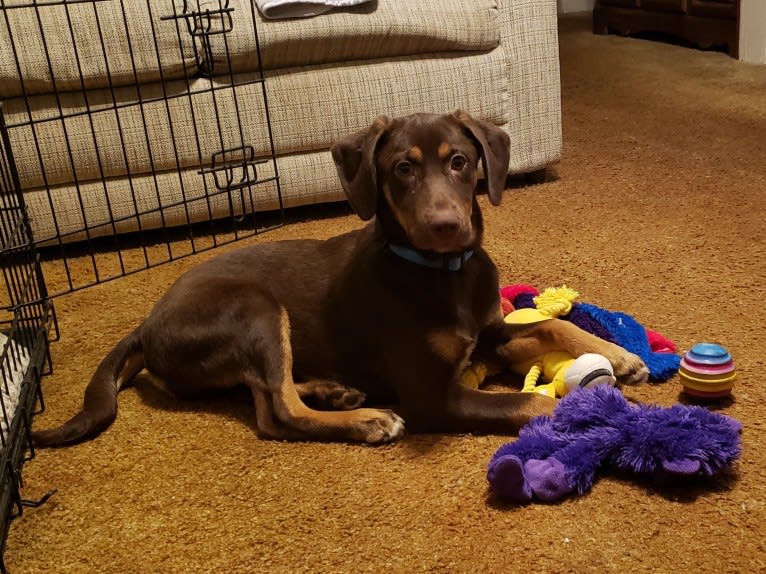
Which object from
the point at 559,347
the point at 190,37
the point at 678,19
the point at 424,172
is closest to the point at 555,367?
the point at 559,347

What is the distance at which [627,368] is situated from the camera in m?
2.11

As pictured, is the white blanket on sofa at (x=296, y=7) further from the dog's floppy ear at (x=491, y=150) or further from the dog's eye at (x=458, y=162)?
the dog's eye at (x=458, y=162)

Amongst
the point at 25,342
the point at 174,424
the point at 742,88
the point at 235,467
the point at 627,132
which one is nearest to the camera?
the point at 235,467

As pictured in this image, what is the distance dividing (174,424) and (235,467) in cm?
29

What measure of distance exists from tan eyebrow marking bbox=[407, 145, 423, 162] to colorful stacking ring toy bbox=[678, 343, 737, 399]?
772mm

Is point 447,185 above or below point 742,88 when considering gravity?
above

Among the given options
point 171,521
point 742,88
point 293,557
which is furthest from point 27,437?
point 742,88

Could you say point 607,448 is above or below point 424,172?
below

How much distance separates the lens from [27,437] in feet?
6.88

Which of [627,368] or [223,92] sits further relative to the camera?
[223,92]

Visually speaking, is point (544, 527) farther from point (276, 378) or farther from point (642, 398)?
point (276, 378)

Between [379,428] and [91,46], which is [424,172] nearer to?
[379,428]

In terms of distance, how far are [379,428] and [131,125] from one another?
182 centimetres

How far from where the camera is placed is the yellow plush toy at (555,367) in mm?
2016
